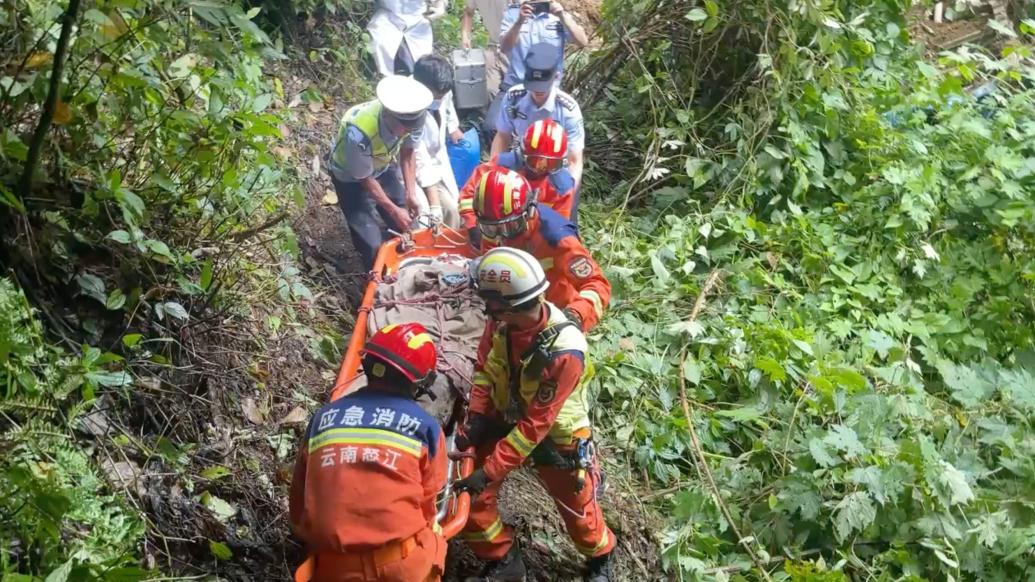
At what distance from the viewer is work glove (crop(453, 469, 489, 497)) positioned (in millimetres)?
3775

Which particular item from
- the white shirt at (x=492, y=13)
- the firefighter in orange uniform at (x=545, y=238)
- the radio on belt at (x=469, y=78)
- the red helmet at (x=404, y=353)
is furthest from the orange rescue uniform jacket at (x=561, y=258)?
the white shirt at (x=492, y=13)

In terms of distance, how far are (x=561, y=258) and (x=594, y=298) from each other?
0.36m

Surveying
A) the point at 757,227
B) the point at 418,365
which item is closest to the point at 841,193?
the point at 757,227

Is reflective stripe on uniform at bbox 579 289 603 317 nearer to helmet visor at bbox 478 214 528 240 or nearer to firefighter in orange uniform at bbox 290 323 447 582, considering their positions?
helmet visor at bbox 478 214 528 240

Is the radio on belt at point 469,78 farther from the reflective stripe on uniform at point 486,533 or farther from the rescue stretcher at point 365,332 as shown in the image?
the reflective stripe on uniform at point 486,533

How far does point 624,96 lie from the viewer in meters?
8.09

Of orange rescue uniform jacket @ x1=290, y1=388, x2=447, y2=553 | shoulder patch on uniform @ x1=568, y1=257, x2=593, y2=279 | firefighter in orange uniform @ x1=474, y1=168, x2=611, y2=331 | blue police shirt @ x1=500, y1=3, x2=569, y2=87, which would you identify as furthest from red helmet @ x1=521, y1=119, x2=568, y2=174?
orange rescue uniform jacket @ x1=290, y1=388, x2=447, y2=553

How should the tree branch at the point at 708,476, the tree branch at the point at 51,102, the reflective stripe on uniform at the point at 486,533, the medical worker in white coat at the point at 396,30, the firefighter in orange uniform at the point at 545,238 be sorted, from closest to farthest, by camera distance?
1. the tree branch at the point at 51,102
2. the reflective stripe on uniform at the point at 486,533
3. the tree branch at the point at 708,476
4. the firefighter in orange uniform at the point at 545,238
5. the medical worker in white coat at the point at 396,30

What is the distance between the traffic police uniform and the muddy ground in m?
0.43

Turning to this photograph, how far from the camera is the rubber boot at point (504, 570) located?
4.15 meters

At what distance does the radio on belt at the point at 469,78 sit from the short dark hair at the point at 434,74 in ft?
3.64

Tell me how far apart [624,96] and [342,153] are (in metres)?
3.29

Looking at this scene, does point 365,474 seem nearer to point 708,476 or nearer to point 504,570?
point 504,570

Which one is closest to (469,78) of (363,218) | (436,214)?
(436,214)
